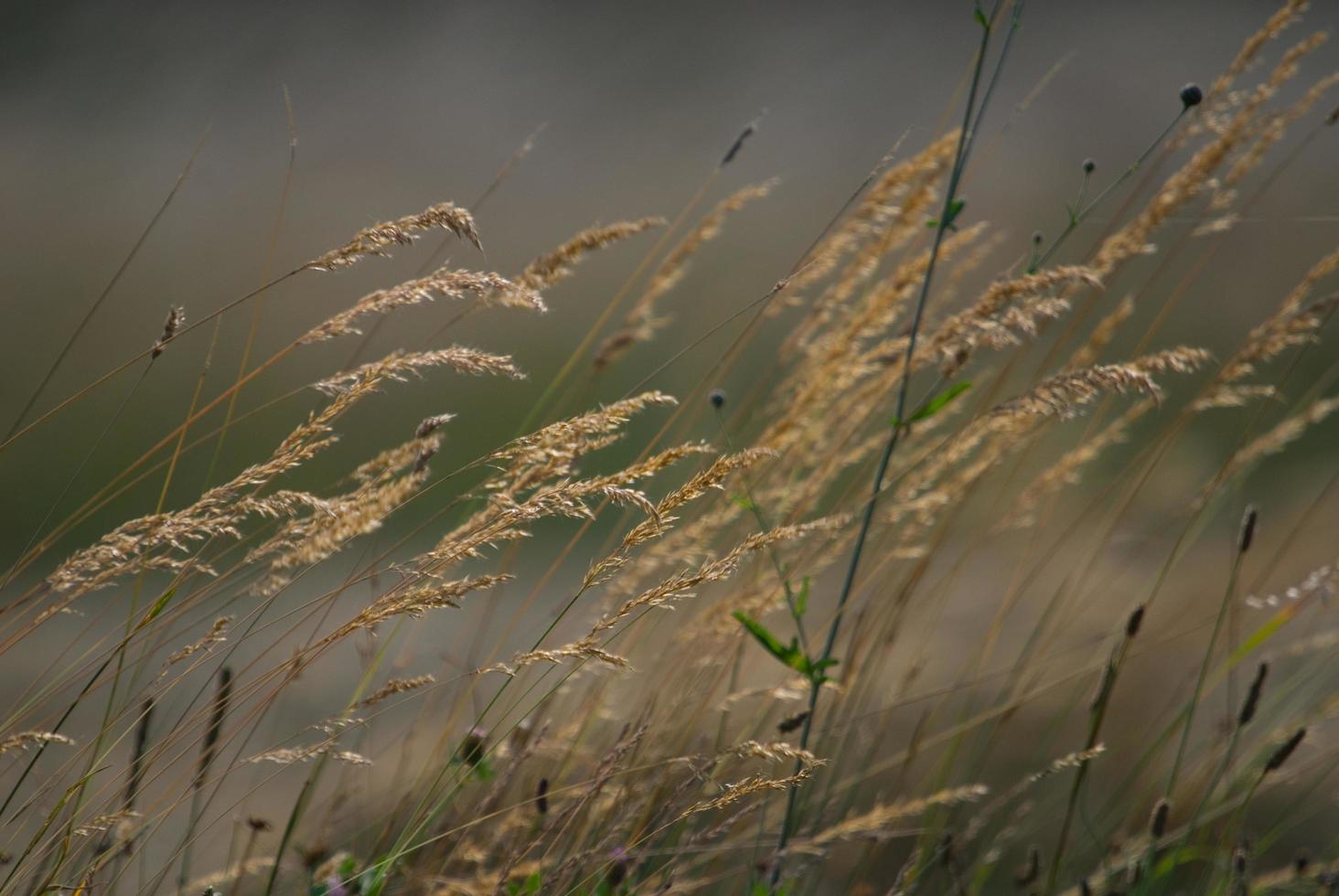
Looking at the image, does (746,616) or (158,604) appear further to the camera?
(746,616)

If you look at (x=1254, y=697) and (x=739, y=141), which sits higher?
(x=739, y=141)

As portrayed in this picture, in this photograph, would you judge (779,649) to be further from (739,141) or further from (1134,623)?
(739,141)

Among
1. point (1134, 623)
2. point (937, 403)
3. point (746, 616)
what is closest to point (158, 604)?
point (746, 616)

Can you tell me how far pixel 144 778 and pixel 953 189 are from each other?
126 cm

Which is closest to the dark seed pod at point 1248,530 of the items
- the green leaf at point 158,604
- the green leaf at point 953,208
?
the green leaf at point 953,208

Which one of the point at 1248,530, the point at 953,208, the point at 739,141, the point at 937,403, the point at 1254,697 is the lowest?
the point at 1254,697

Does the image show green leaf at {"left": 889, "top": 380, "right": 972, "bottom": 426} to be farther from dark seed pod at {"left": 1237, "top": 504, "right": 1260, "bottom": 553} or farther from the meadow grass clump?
dark seed pod at {"left": 1237, "top": 504, "right": 1260, "bottom": 553}

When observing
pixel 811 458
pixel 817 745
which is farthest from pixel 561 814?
pixel 811 458

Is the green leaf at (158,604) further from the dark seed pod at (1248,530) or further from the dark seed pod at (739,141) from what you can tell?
the dark seed pod at (1248,530)

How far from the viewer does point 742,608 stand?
1.79 meters

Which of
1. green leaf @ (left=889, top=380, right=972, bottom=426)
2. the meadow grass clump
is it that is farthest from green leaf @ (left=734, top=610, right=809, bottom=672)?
green leaf @ (left=889, top=380, right=972, bottom=426)

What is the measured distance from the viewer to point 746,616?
159 cm

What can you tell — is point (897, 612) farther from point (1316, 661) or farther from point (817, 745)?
point (1316, 661)

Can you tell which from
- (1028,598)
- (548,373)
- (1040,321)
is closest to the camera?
(1040,321)
